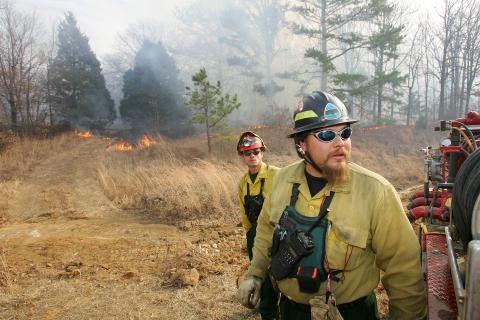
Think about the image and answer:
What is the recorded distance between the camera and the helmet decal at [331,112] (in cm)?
195

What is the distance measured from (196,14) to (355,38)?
1854 cm

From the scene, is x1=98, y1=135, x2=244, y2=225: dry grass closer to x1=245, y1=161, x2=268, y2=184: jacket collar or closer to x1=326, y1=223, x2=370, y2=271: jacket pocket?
x1=245, y1=161, x2=268, y2=184: jacket collar

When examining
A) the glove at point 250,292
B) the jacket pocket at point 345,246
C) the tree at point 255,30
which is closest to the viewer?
the jacket pocket at point 345,246

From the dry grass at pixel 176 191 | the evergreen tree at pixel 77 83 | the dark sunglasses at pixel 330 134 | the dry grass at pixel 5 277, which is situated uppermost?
the evergreen tree at pixel 77 83

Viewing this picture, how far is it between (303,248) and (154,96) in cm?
2523

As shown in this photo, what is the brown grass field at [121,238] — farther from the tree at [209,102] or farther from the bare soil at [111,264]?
the tree at [209,102]

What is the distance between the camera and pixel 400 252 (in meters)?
1.72

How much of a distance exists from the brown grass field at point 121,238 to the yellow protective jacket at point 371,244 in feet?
7.19

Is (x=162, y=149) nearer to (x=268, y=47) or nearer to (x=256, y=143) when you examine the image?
(x=256, y=143)

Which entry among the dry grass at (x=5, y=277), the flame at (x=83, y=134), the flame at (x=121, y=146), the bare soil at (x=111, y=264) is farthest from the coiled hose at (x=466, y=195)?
the flame at (x=83, y=134)

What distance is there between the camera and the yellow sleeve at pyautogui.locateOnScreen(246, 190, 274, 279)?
2180 millimetres

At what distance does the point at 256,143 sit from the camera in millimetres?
3783

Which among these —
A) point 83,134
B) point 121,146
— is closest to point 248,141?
point 121,146

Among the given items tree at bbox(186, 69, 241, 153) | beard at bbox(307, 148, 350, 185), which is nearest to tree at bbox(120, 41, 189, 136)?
tree at bbox(186, 69, 241, 153)
